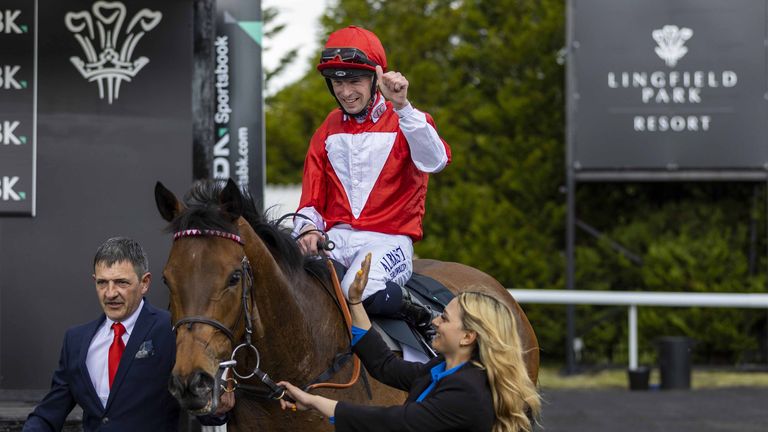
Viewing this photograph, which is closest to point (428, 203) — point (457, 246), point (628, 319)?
point (457, 246)

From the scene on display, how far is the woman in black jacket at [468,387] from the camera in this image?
3.59 meters

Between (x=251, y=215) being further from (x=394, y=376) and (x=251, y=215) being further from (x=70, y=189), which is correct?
(x=70, y=189)

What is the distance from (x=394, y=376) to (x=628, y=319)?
9214mm

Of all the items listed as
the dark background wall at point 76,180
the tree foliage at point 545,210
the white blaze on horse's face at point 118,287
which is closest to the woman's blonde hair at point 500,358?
the white blaze on horse's face at point 118,287

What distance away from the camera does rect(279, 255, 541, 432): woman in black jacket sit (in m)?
3.59

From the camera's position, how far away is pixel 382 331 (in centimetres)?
477

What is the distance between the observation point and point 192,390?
143 inches

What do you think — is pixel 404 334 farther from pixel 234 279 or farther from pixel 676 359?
pixel 676 359

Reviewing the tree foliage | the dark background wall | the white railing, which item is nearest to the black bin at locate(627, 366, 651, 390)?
the white railing

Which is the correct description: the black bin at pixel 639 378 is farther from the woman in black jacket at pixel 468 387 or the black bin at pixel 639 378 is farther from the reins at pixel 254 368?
the woman in black jacket at pixel 468 387

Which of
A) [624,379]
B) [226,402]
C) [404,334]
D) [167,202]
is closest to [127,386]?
[226,402]

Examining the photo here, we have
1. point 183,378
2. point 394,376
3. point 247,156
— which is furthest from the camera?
point 247,156

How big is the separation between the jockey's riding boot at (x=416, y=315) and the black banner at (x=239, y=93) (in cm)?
258

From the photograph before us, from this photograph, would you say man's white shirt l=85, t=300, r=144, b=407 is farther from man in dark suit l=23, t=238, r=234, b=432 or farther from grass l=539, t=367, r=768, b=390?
grass l=539, t=367, r=768, b=390
